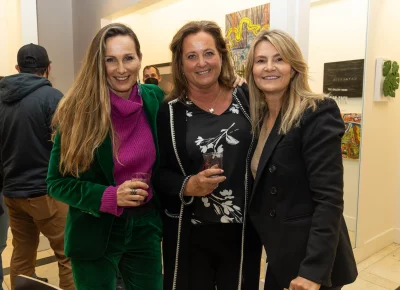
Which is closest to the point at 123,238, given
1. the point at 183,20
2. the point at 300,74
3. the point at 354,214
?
the point at 300,74

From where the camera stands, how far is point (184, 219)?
5.61 feet

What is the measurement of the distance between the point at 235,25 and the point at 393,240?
2.83 meters

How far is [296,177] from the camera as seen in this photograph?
1.39 metres

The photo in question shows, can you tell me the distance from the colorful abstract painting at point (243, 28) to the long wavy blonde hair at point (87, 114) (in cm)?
197

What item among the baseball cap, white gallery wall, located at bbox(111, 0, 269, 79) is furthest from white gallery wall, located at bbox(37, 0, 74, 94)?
the baseball cap

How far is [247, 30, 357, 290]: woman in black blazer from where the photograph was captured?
4.31ft

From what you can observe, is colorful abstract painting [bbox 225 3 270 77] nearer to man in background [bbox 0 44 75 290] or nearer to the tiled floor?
man in background [bbox 0 44 75 290]

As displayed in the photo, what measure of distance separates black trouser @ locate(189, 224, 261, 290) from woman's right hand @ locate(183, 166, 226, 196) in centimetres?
21

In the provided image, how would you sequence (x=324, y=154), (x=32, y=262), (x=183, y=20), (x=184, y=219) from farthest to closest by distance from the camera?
(x=183, y=20) < (x=32, y=262) < (x=184, y=219) < (x=324, y=154)

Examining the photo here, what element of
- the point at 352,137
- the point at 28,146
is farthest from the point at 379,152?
the point at 28,146

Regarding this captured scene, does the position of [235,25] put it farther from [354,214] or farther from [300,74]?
[300,74]

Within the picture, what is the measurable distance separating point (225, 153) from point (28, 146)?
65.0 inches

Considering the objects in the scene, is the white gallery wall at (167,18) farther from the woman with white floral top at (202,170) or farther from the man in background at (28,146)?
the woman with white floral top at (202,170)

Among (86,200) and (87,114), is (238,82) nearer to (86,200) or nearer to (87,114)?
(87,114)
